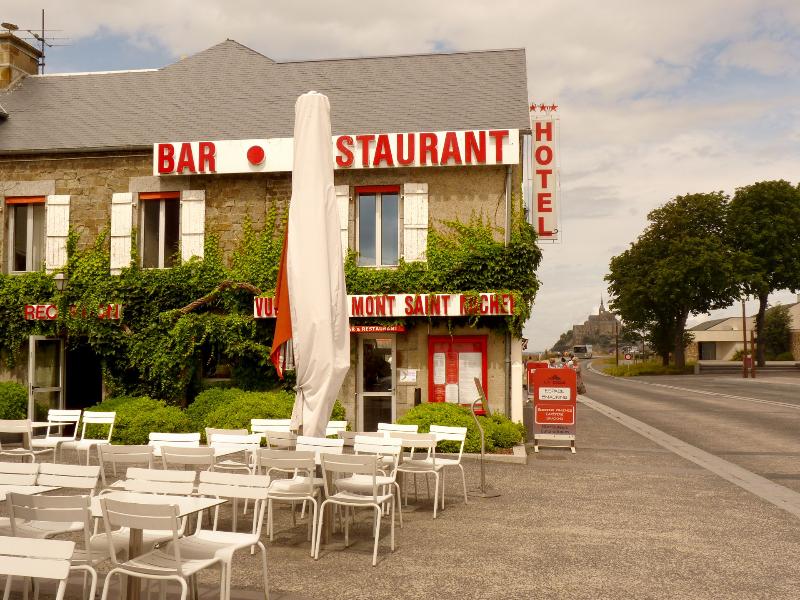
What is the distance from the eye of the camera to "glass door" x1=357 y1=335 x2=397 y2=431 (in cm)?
1473

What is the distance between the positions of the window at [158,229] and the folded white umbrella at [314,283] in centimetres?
898

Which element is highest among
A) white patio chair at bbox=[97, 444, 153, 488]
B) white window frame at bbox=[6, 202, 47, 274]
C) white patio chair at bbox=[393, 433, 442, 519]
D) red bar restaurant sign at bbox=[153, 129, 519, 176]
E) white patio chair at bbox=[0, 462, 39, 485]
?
red bar restaurant sign at bbox=[153, 129, 519, 176]

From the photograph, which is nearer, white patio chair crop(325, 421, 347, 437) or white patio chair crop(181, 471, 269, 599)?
white patio chair crop(181, 471, 269, 599)

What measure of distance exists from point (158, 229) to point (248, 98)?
3637 millimetres

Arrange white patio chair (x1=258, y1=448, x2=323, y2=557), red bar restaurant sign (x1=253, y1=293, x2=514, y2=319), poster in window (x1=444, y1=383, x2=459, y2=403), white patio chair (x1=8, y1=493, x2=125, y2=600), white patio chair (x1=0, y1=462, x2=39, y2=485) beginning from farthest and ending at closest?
poster in window (x1=444, y1=383, x2=459, y2=403) < red bar restaurant sign (x1=253, y1=293, x2=514, y2=319) < white patio chair (x1=258, y1=448, x2=323, y2=557) < white patio chair (x1=0, y1=462, x2=39, y2=485) < white patio chair (x1=8, y1=493, x2=125, y2=600)

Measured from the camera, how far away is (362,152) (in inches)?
576

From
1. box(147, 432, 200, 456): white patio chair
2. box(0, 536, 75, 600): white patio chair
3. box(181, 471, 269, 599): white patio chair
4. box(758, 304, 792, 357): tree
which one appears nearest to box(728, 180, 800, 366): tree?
box(758, 304, 792, 357): tree

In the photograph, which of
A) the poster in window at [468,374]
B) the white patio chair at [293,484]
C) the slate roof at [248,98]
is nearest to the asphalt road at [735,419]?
the poster in window at [468,374]

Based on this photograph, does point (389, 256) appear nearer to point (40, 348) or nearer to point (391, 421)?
point (391, 421)

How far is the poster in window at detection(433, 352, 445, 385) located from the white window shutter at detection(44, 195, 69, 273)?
7.97m

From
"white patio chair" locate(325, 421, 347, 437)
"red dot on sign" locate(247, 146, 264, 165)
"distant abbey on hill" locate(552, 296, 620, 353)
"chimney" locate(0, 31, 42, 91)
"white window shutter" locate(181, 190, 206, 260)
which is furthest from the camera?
"distant abbey on hill" locate(552, 296, 620, 353)

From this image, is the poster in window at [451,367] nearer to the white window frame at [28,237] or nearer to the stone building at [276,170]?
the stone building at [276,170]

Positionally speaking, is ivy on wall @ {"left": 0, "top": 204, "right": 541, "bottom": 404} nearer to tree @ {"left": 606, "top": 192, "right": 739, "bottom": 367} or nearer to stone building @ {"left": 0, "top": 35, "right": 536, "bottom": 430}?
stone building @ {"left": 0, "top": 35, "right": 536, "bottom": 430}

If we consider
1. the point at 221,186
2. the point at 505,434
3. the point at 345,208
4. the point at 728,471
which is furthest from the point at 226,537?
the point at 221,186
